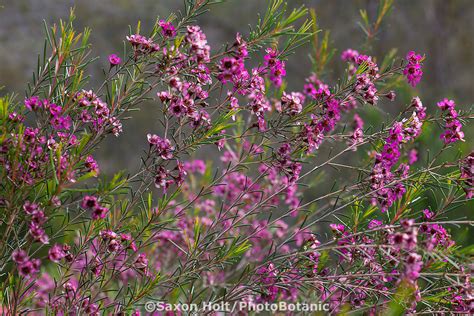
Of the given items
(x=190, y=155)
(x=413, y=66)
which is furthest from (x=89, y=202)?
(x=413, y=66)

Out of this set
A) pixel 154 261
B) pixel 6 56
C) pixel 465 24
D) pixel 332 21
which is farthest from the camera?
pixel 465 24

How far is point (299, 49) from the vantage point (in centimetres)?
436

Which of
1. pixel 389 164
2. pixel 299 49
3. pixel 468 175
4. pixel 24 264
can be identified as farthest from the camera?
pixel 299 49

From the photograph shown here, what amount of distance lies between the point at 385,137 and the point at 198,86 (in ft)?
1.50

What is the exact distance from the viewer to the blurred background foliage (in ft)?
13.0

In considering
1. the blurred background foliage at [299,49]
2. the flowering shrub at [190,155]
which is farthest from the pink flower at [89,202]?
the blurred background foliage at [299,49]

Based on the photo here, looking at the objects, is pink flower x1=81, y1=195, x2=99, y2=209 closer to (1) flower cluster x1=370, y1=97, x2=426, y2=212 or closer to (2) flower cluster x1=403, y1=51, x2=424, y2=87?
(1) flower cluster x1=370, y1=97, x2=426, y2=212

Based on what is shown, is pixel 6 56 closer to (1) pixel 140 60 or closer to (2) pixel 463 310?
(1) pixel 140 60

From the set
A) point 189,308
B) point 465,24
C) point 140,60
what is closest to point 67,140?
point 140,60

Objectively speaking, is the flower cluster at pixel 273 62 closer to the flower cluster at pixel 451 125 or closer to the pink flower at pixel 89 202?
the flower cluster at pixel 451 125

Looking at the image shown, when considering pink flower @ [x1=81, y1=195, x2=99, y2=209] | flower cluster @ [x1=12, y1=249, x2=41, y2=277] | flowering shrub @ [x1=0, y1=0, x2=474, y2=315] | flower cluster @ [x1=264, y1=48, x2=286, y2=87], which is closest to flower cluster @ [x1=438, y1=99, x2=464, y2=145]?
flowering shrub @ [x1=0, y1=0, x2=474, y2=315]

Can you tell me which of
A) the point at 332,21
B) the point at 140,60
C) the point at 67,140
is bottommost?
the point at 67,140

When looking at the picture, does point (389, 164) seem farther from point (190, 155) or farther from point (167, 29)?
point (167, 29)

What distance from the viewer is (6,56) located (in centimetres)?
396
